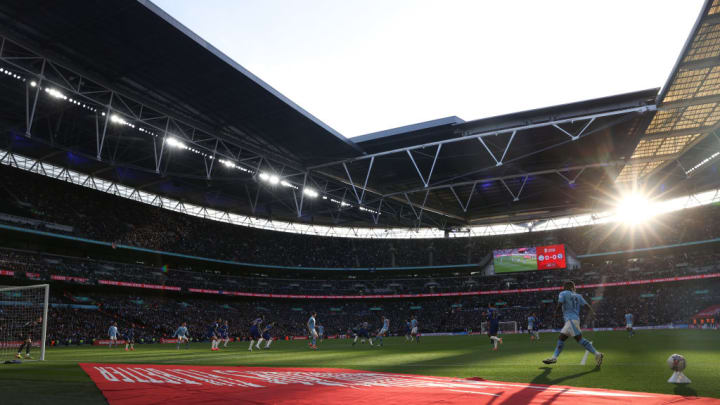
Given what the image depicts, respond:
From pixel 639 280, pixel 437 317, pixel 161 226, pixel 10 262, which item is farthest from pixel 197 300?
pixel 639 280

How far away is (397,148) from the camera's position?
3434cm

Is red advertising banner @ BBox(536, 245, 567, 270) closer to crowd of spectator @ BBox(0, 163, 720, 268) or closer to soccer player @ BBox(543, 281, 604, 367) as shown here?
crowd of spectator @ BBox(0, 163, 720, 268)

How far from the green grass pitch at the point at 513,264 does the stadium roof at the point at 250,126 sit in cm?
1447

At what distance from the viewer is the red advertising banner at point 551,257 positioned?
59531 mm

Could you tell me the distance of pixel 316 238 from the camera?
7225 centimetres

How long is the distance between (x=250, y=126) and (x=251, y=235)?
37.2 metres

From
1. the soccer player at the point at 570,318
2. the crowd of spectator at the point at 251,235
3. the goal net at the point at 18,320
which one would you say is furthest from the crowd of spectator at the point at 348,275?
the soccer player at the point at 570,318

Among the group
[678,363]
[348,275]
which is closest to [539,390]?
[678,363]

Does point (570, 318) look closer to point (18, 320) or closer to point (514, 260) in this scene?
point (18, 320)

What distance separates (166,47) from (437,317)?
53.6m

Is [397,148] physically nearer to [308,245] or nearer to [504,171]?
[504,171]

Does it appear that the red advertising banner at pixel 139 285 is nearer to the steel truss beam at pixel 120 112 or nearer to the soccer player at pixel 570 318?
the steel truss beam at pixel 120 112

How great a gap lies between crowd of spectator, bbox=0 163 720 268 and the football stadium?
269mm

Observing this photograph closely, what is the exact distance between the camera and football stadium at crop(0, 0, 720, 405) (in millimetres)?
10594
